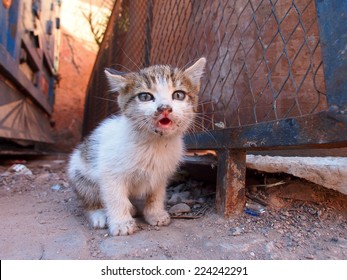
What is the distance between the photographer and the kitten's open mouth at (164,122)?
155 cm

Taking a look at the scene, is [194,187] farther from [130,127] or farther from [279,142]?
[279,142]

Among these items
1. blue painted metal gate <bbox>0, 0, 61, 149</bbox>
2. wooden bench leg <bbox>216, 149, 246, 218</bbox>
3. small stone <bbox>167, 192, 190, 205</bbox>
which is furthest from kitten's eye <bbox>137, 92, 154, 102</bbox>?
blue painted metal gate <bbox>0, 0, 61, 149</bbox>

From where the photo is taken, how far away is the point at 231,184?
176 cm

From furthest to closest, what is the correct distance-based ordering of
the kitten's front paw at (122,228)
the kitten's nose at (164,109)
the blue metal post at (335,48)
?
the kitten's front paw at (122,228)
the kitten's nose at (164,109)
the blue metal post at (335,48)

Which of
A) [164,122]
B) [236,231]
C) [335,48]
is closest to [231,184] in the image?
[236,231]

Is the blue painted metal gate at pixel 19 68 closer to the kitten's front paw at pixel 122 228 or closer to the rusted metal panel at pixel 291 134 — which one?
the kitten's front paw at pixel 122 228

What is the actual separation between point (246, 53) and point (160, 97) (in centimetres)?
75

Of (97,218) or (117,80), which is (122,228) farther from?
(117,80)

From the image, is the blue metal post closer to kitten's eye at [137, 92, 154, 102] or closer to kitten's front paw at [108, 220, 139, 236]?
kitten's eye at [137, 92, 154, 102]

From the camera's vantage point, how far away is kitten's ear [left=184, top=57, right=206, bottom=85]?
1.86 meters

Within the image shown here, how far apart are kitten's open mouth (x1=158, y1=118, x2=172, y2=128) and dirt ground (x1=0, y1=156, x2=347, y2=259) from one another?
0.61 m

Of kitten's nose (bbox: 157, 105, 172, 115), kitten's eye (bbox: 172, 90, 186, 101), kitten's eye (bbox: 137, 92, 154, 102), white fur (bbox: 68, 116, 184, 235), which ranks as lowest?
white fur (bbox: 68, 116, 184, 235)

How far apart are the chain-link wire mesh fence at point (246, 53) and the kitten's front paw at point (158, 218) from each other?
67cm

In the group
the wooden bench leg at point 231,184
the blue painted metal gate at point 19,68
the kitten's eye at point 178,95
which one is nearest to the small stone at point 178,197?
the wooden bench leg at point 231,184
